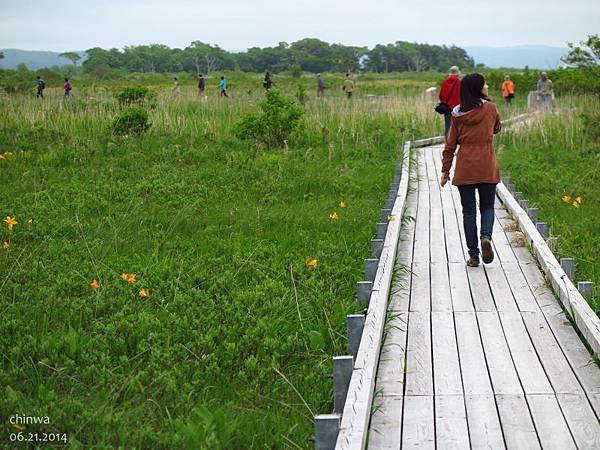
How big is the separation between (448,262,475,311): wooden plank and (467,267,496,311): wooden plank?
4 cm

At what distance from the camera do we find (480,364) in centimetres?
521

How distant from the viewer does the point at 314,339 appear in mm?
5801

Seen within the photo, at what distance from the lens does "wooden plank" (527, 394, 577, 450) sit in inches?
161

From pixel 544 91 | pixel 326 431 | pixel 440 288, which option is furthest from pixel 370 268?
pixel 544 91

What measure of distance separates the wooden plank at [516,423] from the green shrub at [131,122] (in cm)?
1312

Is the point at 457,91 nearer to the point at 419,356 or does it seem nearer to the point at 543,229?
the point at 543,229

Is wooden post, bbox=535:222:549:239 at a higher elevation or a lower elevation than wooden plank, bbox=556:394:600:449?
higher

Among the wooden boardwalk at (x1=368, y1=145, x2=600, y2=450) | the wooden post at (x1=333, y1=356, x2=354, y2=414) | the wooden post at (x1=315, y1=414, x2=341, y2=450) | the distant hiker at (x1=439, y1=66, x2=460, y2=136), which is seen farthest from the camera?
the distant hiker at (x1=439, y1=66, x2=460, y2=136)

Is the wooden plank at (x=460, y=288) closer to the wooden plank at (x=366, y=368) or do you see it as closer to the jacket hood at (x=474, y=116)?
the wooden plank at (x=366, y=368)

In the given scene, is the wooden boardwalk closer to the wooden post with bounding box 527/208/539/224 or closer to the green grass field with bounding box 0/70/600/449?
the green grass field with bounding box 0/70/600/449

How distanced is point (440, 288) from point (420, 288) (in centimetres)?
16

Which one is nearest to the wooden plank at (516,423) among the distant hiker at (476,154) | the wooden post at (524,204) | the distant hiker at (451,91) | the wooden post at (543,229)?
the distant hiker at (476,154)

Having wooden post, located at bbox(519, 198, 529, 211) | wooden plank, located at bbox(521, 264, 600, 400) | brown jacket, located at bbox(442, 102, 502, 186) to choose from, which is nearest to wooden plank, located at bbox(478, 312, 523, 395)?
wooden plank, located at bbox(521, 264, 600, 400)

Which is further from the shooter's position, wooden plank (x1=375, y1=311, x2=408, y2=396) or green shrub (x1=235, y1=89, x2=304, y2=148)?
green shrub (x1=235, y1=89, x2=304, y2=148)
